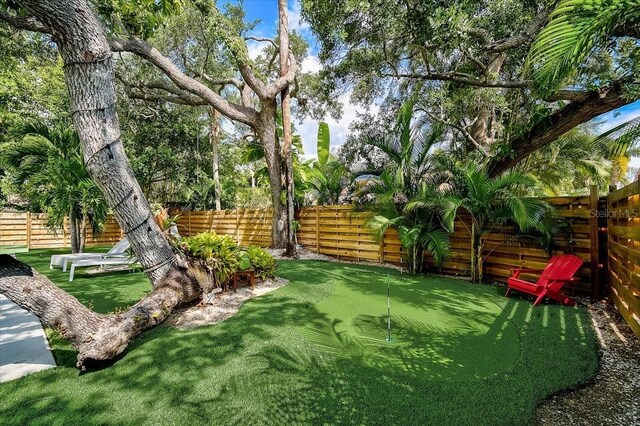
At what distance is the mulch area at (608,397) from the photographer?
2121mm

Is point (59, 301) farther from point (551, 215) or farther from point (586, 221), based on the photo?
point (586, 221)

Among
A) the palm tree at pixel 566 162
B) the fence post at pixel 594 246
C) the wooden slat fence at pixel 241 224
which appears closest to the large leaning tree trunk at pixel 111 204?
the fence post at pixel 594 246

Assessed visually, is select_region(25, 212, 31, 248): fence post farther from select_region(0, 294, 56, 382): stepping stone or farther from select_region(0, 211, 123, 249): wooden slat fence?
select_region(0, 294, 56, 382): stepping stone

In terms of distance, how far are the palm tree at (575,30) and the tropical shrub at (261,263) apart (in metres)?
5.12

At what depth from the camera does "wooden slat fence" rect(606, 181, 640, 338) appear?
322 cm

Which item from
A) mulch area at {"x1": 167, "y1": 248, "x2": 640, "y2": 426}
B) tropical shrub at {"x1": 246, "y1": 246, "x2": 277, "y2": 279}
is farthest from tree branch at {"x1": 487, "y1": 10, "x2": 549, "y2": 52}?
tropical shrub at {"x1": 246, "y1": 246, "x2": 277, "y2": 279}

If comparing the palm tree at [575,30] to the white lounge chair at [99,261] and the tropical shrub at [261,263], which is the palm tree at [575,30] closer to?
the tropical shrub at [261,263]

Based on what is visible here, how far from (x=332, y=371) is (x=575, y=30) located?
10.6 ft

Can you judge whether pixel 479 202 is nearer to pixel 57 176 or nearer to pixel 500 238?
pixel 500 238

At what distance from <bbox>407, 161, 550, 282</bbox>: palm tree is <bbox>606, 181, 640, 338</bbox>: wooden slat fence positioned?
40.3 inches

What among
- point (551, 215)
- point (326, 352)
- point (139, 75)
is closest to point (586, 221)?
point (551, 215)

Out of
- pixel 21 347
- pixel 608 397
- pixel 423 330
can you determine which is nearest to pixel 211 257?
pixel 21 347

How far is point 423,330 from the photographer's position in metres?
3.67

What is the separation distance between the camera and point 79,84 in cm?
309
